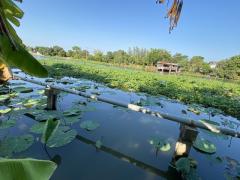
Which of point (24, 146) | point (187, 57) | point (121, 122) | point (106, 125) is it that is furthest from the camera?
point (187, 57)

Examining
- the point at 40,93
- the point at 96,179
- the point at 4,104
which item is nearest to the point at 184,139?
the point at 96,179

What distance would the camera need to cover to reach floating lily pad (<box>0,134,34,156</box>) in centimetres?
232

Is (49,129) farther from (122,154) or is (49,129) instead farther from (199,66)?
(199,66)

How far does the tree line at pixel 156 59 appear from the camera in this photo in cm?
3916

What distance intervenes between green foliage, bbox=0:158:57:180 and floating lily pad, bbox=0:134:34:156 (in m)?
1.97

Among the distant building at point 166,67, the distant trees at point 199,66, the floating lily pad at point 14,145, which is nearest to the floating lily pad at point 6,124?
the floating lily pad at point 14,145

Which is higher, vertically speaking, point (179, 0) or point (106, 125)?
point (179, 0)

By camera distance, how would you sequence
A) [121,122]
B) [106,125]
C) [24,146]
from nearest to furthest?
[24,146] → [106,125] → [121,122]

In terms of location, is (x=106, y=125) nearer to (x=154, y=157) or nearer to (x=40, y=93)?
(x=154, y=157)

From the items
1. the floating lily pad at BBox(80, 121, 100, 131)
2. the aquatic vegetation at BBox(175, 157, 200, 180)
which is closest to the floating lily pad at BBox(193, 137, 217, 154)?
the aquatic vegetation at BBox(175, 157, 200, 180)

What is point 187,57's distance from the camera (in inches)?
2378

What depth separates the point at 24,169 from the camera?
25.4 inches

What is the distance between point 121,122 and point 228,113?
4669mm

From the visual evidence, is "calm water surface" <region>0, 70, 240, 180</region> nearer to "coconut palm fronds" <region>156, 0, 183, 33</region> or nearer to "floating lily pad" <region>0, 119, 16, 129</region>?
"floating lily pad" <region>0, 119, 16, 129</region>
